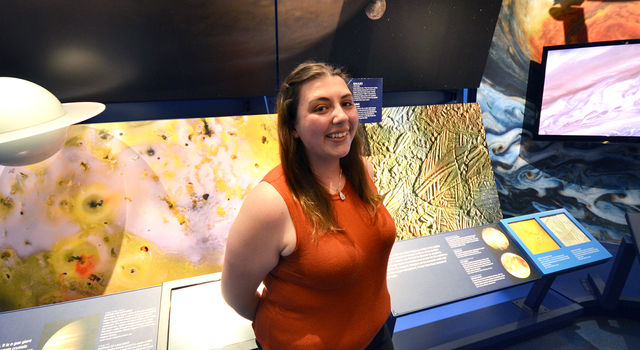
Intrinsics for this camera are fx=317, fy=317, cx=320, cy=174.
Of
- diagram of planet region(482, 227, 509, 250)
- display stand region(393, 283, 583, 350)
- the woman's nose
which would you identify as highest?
the woman's nose

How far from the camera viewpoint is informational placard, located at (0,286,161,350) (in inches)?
52.3

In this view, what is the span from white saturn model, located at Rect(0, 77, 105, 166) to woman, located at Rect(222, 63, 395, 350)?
2.46 feet

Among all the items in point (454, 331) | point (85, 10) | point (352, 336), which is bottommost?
point (454, 331)

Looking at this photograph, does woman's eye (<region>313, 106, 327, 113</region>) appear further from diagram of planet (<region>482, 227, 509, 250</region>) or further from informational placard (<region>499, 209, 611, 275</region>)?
informational placard (<region>499, 209, 611, 275</region>)

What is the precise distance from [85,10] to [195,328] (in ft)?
5.45

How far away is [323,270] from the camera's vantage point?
105 centimetres

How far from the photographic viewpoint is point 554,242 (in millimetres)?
2098

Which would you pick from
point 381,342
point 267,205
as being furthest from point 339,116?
point 381,342

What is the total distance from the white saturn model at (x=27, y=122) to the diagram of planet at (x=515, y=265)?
2.33 m

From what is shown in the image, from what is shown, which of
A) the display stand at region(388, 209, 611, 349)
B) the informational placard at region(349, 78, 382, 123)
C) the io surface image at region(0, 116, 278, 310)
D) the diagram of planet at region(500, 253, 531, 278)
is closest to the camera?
the io surface image at region(0, 116, 278, 310)

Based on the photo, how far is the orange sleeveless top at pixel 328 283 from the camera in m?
1.06

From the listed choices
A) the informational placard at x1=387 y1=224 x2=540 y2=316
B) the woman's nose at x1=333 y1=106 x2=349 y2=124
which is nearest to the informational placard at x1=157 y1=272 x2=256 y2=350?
the informational placard at x1=387 y1=224 x2=540 y2=316

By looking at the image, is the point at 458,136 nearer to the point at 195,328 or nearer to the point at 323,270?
the point at 323,270

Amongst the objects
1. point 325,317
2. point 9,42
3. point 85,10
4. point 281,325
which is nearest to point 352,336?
point 325,317
